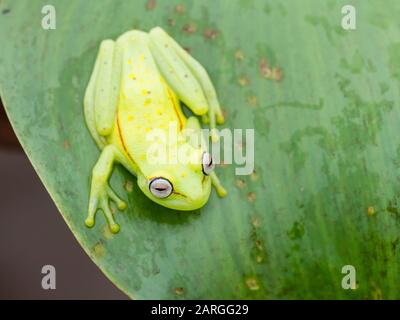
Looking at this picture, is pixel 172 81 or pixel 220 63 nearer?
pixel 220 63

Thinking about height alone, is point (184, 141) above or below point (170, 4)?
below

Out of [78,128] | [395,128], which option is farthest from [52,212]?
[395,128]

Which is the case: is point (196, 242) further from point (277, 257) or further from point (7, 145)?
point (7, 145)

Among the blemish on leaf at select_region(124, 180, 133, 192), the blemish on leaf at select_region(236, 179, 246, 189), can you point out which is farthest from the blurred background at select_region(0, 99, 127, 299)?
the blemish on leaf at select_region(236, 179, 246, 189)

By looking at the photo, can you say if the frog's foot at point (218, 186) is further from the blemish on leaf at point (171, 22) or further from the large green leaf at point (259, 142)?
the blemish on leaf at point (171, 22)

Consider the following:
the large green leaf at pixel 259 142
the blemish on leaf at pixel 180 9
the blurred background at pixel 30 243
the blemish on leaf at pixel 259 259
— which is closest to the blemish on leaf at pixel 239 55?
the large green leaf at pixel 259 142

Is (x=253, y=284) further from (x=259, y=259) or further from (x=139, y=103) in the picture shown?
(x=139, y=103)
